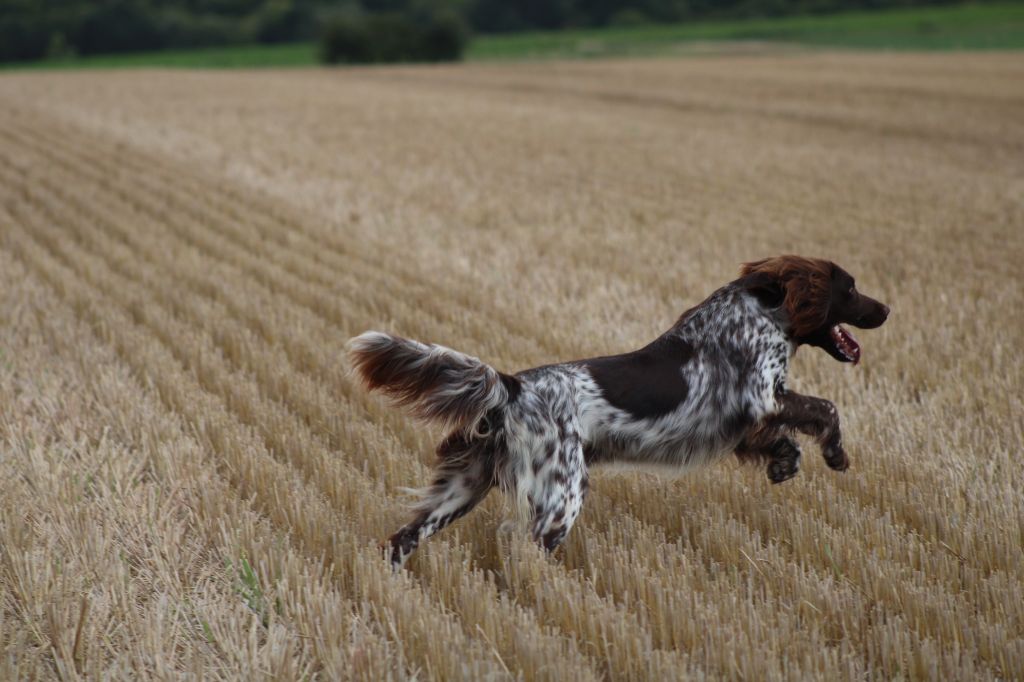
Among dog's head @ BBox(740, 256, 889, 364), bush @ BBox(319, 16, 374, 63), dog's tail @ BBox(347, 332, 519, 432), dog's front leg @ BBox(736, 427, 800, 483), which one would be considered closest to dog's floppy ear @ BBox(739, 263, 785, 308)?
dog's head @ BBox(740, 256, 889, 364)

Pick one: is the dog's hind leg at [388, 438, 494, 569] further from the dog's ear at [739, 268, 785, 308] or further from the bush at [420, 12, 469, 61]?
the bush at [420, 12, 469, 61]

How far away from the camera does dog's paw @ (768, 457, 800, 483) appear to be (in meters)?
3.97

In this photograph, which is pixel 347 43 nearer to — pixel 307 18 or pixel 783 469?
pixel 307 18

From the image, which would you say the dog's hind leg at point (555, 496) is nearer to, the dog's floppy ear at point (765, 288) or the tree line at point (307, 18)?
the dog's floppy ear at point (765, 288)

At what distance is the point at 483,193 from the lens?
1148 cm

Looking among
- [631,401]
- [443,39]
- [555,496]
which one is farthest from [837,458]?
[443,39]

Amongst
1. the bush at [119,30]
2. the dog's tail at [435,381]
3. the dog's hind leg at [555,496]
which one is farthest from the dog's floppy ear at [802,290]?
the bush at [119,30]

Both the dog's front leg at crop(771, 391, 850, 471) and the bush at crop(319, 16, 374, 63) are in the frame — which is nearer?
the dog's front leg at crop(771, 391, 850, 471)

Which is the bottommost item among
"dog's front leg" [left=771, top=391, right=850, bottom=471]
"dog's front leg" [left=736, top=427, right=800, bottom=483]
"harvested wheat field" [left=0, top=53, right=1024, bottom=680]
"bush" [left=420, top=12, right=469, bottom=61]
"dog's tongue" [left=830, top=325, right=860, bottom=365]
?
"harvested wheat field" [left=0, top=53, right=1024, bottom=680]

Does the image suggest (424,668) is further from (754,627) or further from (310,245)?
(310,245)

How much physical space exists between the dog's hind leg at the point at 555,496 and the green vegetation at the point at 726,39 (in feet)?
140

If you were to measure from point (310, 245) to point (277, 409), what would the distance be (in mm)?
4096

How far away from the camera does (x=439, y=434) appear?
4727mm

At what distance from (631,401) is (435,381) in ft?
2.38
